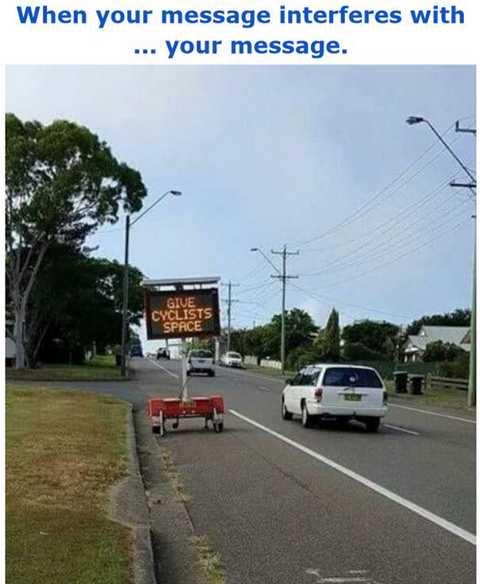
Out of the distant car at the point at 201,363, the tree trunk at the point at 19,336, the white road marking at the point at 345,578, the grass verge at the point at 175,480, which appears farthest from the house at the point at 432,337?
the white road marking at the point at 345,578

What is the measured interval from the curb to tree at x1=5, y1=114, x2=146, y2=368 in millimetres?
27364

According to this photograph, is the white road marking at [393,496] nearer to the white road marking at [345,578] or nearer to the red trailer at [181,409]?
the white road marking at [345,578]

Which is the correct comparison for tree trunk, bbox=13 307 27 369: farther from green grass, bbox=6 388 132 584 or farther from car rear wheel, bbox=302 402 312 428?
car rear wheel, bbox=302 402 312 428

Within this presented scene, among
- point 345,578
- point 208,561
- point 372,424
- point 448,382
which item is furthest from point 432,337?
point 345,578

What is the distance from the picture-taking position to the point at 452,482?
1153 centimetres

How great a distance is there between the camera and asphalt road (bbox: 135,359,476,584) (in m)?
7.12

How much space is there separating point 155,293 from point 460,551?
1141 centimetres

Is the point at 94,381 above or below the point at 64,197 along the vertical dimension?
below

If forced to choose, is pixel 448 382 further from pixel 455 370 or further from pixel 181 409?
pixel 181 409

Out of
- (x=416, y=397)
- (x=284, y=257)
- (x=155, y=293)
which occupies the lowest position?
(x=416, y=397)

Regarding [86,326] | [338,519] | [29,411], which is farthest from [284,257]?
[338,519]

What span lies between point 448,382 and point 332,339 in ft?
156

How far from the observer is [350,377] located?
19547mm

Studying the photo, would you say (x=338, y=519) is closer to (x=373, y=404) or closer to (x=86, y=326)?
(x=373, y=404)
